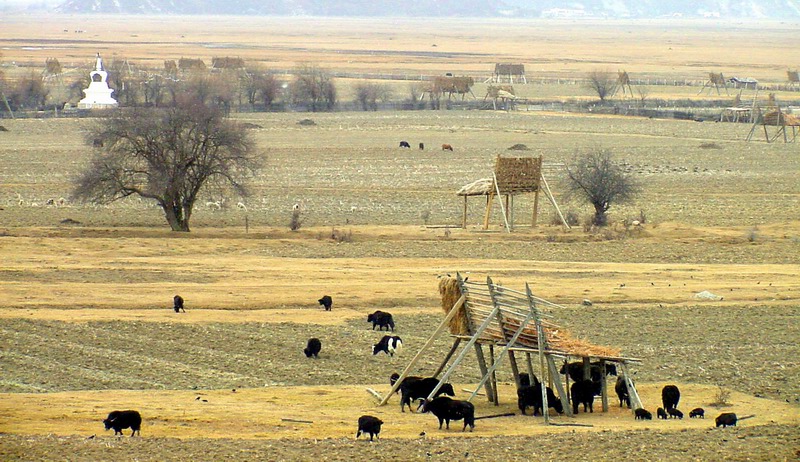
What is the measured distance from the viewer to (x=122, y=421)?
45.1ft

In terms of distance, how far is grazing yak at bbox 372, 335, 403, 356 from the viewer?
19.0 m

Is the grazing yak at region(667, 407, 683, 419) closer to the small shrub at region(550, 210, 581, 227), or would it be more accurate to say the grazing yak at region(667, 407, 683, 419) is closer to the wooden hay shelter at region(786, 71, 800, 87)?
the small shrub at region(550, 210, 581, 227)

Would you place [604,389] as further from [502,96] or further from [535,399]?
[502,96]

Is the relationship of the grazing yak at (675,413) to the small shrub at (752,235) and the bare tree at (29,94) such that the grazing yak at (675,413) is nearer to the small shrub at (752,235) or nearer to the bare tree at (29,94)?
the small shrub at (752,235)

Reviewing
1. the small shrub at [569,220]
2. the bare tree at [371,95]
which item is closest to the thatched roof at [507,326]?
the small shrub at [569,220]

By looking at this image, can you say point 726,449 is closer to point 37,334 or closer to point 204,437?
point 204,437

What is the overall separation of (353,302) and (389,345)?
4.68 metres

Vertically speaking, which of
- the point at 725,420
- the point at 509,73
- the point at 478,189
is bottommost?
the point at 725,420

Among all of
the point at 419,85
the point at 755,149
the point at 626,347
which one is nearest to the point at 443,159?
the point at 755,149

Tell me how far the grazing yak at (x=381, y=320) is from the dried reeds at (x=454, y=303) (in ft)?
14.5

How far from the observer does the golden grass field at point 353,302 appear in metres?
14.0

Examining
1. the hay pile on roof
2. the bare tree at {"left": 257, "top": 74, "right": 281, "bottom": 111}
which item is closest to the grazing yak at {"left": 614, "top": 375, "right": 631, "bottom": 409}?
the hay pile on roof

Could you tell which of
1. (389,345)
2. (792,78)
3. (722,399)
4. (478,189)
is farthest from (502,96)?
(722,399)

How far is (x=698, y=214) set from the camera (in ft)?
122
